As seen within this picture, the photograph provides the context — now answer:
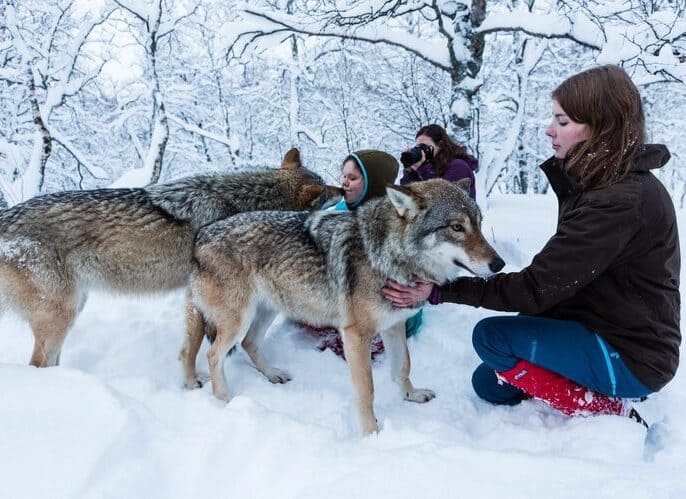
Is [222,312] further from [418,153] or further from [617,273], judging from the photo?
[418,153]

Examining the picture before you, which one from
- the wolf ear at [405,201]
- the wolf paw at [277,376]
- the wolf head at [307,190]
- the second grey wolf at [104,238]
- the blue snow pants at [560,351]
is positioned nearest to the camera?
the blue snow pants at [560,351]

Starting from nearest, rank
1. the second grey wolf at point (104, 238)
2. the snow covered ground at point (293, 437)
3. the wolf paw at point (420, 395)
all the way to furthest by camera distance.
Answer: the snow covered ground at point (293, 437), the second grey wolf at point (104, 238), the wolf paw at point (420, 395)

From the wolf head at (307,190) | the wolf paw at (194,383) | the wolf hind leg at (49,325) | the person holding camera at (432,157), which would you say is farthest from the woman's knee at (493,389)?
the wolf hind leg at (49,325)

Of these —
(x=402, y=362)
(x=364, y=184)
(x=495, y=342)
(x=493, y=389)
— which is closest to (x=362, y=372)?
(x=402, y=362)

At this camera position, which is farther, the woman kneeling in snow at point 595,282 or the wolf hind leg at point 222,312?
the wolf hind leg at point 222,312

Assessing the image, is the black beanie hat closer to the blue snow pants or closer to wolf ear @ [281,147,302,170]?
wolf ear @ [281,147,302,170]

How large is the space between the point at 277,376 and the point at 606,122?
99.1 inches

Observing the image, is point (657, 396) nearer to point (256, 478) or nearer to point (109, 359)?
point (256, 478)

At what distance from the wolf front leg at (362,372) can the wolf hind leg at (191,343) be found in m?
1.08

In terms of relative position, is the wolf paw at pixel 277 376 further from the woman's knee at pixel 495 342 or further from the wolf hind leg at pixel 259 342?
the woman's knee at pixel 495 342

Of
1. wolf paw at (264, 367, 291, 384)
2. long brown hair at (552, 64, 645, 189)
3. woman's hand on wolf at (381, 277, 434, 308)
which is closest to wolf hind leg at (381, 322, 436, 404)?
woman's hand on wolf at (381, 277, 434, 308)

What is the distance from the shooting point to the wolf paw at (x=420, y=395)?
3.00 m

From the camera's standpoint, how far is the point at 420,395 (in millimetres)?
3014

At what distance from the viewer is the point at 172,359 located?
11.1 feet
